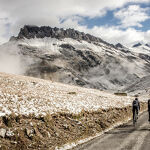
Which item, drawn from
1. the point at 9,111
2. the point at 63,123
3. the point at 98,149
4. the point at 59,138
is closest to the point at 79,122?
the point at 63,123

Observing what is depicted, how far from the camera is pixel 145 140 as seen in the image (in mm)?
14430

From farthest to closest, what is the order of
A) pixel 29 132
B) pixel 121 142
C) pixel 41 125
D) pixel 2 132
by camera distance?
pixel 121 142 < pixel 41 125 < pixel 29 132 < pixel 2 132

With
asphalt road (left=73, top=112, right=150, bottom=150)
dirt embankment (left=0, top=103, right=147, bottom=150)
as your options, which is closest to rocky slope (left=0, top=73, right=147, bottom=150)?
dirt embankment (left=0, top=103, right=147, bottom=150)

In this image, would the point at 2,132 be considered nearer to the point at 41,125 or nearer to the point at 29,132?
the point at 29,132

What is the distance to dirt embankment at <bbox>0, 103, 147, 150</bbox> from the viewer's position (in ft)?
38.3

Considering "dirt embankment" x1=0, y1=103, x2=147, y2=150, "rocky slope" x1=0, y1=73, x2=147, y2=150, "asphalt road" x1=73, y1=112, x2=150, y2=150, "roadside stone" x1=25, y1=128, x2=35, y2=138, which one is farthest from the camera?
"asphalt road" x1=73, y1=112, x2=150, y2=150

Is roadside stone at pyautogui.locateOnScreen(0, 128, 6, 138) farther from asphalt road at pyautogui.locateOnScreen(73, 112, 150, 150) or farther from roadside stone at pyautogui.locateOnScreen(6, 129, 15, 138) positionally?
asphalt road at pyautogui.locateOnScreen(73, 112, 150, 150)

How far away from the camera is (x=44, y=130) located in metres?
13.5

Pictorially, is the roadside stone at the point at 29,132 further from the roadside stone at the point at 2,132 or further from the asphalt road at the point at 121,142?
the asphalt road at the point at 121,142

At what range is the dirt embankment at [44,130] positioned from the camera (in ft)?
38.3

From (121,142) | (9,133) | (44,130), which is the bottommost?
(121,142)

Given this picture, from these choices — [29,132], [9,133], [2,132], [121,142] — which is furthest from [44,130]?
[121,142]

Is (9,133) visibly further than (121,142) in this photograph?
No

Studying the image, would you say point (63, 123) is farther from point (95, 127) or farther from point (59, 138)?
point (95, 127)
